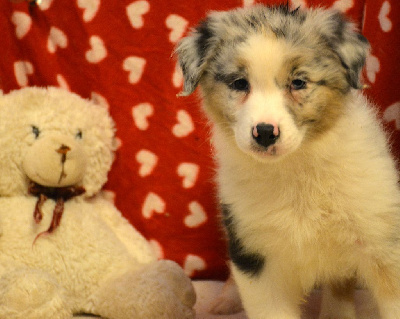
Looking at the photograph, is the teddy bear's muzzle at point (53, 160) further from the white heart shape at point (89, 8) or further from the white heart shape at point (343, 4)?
the white heart shape at point (343, 4)

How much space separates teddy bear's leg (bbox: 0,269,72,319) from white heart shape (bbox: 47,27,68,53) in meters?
1.13

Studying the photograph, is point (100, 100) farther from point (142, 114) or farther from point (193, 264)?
point (193, 264)

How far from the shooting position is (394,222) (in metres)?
1.71

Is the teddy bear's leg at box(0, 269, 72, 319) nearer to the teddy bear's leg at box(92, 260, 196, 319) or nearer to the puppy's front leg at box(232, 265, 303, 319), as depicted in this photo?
the teddy bear's leg at box(92, 260, 196, 319)

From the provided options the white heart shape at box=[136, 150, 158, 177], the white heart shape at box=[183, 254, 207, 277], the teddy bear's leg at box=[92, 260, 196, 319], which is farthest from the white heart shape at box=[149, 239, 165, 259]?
the teddy bear's leg at box=[92, 260, 196, 319]

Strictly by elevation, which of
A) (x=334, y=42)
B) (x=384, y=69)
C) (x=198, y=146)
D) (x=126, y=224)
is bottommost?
(x=126, y=224)

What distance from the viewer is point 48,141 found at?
2.23m

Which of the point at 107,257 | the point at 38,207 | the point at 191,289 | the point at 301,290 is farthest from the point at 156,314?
the point at 38,207

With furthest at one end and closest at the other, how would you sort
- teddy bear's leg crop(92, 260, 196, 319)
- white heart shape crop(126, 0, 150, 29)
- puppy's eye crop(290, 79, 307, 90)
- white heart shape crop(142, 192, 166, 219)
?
white heart shape crop(142, 192, 166, 219)
white heart shape crop(126, 0, 150, 29)
teddy bear's leg crop(92, 260, 196, 319)
puppy's eye crop(290, 79, 307, 90)

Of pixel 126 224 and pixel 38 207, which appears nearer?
pixel 38 207

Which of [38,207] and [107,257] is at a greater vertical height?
[38,207]

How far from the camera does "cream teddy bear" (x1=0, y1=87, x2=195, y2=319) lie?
6.81 ft

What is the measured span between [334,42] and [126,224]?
1.35m

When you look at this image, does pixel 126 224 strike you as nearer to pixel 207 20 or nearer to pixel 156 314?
pixel 156 314
